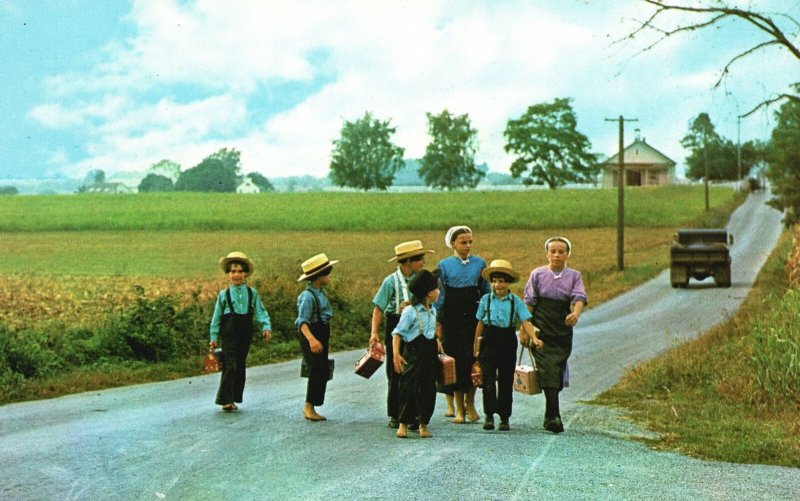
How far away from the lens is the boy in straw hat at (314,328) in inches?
471

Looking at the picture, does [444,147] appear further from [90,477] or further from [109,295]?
[90,477]

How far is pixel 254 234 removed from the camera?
64188 mm

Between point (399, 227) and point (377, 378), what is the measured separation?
57451mm

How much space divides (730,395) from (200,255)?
36.7 metres

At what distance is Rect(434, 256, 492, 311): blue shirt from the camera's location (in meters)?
11.6

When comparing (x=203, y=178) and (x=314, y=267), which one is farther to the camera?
(x=203, y=178)

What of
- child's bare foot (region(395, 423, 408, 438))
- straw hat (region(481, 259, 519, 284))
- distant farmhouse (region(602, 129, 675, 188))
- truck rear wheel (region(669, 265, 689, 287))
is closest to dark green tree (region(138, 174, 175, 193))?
distant farmhouse (region(602, 129, 675, 188))

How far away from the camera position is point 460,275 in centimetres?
1162

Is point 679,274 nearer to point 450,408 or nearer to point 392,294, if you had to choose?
point 450,408

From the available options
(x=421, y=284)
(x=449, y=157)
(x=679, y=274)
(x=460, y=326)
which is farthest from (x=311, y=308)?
(x=449, y=157)

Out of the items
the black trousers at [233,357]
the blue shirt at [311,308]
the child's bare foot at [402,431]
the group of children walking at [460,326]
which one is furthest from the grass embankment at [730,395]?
the black trousers at [233,357]

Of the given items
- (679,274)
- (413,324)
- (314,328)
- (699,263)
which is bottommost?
(679,274)

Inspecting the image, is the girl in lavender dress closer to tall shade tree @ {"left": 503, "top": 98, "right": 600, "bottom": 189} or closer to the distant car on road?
the distant car on road

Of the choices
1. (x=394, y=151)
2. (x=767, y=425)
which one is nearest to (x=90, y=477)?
(x=767, y=425)
